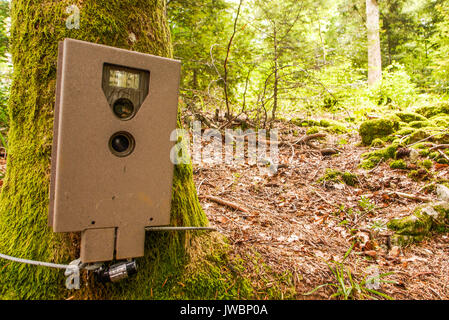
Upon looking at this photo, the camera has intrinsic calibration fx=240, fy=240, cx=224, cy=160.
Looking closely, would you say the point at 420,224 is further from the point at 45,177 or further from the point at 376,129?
the point at 376,129

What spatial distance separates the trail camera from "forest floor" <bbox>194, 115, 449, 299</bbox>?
2.93ft

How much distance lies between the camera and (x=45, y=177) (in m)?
1.20

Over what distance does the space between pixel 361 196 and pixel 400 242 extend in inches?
38.9

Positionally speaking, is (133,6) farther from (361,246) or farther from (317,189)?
(317,189)

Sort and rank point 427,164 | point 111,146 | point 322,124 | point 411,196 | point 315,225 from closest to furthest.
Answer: point 111,146
point 315,225
point 411,196
point 427,164
point 322,124

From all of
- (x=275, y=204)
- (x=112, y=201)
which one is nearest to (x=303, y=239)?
(x=275, y=204)

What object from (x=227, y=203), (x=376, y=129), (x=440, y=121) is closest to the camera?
(x=227, y=203)

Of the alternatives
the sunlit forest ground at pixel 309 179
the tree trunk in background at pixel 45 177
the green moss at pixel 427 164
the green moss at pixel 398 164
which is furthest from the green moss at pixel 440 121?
the tree trunk in background at pixel 45 177

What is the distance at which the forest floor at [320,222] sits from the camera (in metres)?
1.68

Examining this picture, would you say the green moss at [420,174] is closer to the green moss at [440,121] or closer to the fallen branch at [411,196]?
the fallen branch at [411,196]

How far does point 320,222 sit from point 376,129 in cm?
377

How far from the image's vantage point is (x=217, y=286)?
51.6 inches

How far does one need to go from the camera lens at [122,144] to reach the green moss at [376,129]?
5.55 metres

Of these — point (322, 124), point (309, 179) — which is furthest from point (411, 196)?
point (322, 124)
